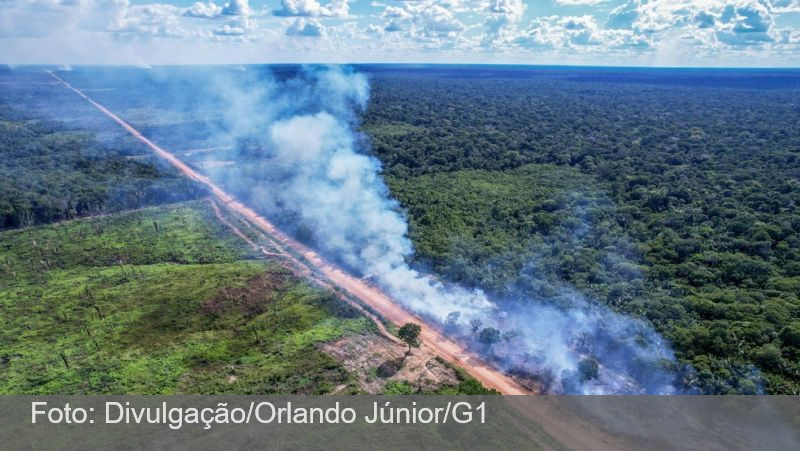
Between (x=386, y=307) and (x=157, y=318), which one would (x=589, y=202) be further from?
(x=157, y=318)

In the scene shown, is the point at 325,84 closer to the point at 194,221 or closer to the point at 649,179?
the point at 194,221

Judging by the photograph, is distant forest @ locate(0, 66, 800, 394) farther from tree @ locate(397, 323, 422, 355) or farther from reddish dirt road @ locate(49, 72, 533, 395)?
tree @ locate(397, 323, 422, 355)

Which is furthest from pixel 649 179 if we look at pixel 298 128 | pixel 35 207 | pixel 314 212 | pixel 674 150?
pixel 35 207

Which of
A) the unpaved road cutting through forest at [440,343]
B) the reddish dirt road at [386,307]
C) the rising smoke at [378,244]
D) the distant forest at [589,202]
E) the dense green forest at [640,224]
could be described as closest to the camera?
the unpaved road cutting through forest at [440,343]

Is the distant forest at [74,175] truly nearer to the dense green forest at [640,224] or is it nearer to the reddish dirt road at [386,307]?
the reddish dirt road at [386,307]

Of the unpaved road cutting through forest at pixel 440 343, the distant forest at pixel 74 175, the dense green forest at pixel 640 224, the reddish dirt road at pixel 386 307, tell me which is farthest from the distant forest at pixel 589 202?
the unpaved road cutting through forest at pixel 440 343

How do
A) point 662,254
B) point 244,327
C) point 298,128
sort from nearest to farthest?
1. point 244,327
2. point 662,254
3. point 298,128
